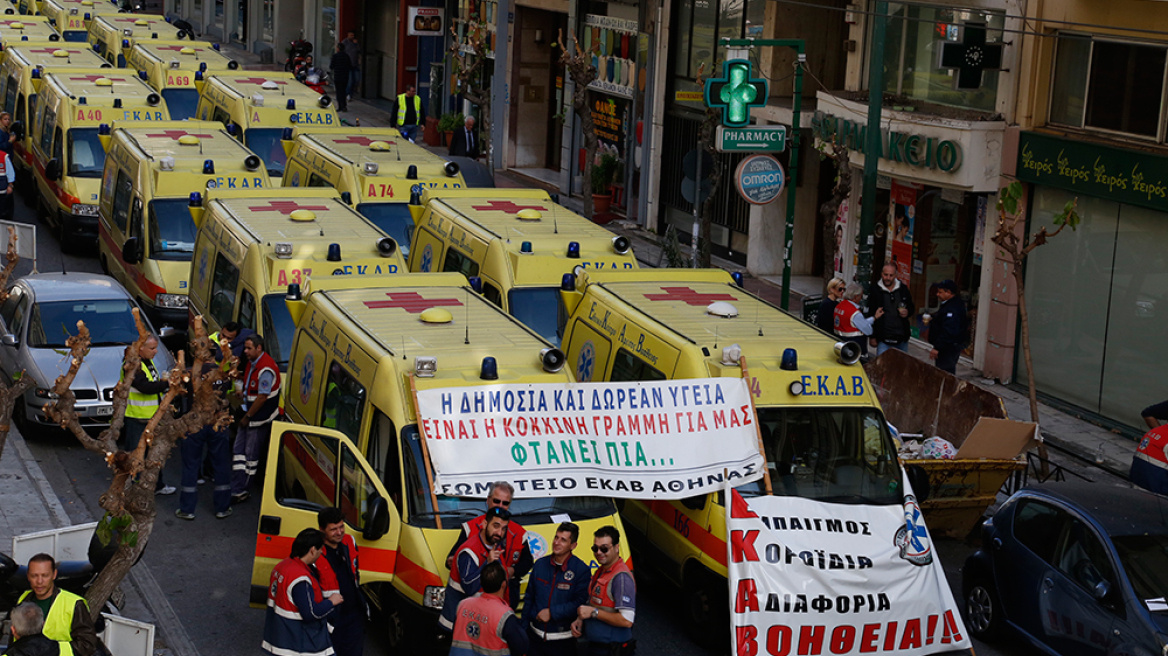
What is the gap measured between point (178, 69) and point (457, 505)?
65.8ft

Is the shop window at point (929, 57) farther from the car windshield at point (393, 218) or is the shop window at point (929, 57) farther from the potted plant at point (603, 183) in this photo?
the potted plant at point (603, 183)

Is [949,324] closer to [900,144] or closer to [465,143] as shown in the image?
[900,144]

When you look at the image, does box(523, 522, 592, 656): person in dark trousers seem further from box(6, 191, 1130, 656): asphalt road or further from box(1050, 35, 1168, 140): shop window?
box(1050, 35, 1168, 140): shop window

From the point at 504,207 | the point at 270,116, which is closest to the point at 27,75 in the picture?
the point at 270,116

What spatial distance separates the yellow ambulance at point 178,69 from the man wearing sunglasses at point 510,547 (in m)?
18.7

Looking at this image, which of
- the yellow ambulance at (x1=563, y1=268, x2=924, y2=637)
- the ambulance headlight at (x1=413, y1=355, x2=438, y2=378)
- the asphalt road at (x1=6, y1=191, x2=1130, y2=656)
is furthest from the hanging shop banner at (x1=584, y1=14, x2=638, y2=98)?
the ambulance headlight at (x1=413, y1=355, x2=438, y2=378)

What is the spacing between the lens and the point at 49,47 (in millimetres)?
30031

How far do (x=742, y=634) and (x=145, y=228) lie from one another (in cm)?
1078

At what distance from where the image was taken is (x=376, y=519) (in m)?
9.61

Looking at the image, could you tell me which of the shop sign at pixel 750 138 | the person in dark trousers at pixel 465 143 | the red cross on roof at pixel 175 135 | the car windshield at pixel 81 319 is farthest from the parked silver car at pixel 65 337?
the person in dark trousers at pixel 465 143

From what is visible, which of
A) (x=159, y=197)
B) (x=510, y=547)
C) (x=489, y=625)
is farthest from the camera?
(x=159, y=197)

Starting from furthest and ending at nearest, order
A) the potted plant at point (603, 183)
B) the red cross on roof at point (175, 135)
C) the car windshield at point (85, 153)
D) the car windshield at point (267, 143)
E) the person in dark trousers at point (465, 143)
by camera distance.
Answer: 1. the person in dark trousers at point (465, 143)
2. the potted plant at point (603, 183)
3. the car windshield at point (267, 143)
4. the car windshield at point (85, 153)
5. the red cross on roof at point (175, 135)

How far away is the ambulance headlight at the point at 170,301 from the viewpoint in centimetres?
1709

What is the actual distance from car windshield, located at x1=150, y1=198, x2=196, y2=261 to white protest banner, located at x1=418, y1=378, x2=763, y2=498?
8.42 m
